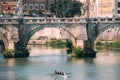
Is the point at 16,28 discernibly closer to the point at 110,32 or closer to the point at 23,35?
the point at 23,35

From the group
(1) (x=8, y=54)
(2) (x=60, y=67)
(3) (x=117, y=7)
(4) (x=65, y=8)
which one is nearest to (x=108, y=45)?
(3) (x=117, y=7)

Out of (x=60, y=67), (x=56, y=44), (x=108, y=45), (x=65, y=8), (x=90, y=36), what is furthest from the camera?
(x=65, y=8)

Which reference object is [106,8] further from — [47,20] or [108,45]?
[47,20]

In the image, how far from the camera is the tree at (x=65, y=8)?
164 m

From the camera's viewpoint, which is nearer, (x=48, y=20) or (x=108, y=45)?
(x=48, y=20)

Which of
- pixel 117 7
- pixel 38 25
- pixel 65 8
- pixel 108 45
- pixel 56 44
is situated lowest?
pixel 56 44

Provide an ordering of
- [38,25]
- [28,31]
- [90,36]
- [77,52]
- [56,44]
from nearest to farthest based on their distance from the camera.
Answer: [77,52] → [38,25] → [28,31] → [90,36] → [56,44]

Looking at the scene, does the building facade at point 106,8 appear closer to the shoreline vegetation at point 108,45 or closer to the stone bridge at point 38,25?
the shoreline vegetation at point 108,45

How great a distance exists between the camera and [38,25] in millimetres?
128250

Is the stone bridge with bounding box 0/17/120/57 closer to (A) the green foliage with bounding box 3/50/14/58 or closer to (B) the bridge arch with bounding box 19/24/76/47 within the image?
(B) the bridge arch with bounding box 19/24/76/47

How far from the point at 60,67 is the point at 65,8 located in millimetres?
50933

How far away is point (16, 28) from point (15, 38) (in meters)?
1.16

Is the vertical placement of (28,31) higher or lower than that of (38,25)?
lower

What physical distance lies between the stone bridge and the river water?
7.55ft
